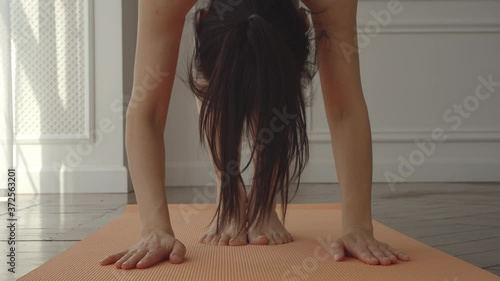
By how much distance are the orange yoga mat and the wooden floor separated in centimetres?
8

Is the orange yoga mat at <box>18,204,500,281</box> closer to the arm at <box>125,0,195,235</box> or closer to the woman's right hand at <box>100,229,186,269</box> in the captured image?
the woman's right hand at <box>100,229,186,269</box>

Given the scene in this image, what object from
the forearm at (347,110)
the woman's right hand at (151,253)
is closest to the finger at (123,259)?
the woman's right hand at (151,253)

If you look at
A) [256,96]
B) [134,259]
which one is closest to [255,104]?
[256,96]

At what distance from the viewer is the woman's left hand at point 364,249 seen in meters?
1.12

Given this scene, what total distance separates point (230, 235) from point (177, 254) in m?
0.26

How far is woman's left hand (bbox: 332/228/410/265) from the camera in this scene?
1.12m

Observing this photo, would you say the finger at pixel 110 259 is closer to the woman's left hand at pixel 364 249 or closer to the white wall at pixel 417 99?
the woman's left hand at pixel 364 249

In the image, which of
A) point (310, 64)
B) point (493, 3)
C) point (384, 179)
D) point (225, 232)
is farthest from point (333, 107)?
point (493, 3)

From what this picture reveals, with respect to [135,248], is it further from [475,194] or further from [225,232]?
[475,194]

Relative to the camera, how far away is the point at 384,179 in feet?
11.1

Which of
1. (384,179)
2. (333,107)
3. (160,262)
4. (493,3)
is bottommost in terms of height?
(384,179)

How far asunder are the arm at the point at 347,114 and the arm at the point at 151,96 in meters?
0.26

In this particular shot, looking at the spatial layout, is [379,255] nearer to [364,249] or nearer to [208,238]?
[364,249]

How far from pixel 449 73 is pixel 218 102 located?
254cm
